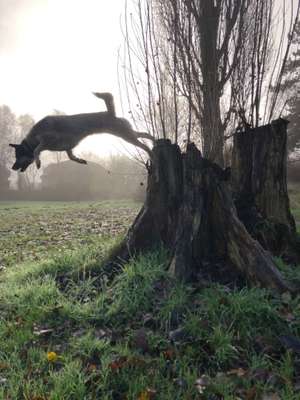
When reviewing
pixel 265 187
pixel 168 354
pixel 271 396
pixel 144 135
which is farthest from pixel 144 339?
pixel 144 135

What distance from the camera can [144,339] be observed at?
2.92 metres

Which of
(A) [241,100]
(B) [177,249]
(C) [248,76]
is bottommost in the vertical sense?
(B) [177,249]

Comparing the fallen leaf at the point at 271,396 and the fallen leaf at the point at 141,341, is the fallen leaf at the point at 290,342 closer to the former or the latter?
the fallen leaf at the point at 271,396

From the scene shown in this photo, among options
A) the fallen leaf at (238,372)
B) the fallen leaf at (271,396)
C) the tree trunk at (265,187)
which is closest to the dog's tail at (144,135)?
the tree trunk at (265,187)

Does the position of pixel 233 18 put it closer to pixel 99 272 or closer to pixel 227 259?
pixel 227 259

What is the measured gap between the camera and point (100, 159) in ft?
136

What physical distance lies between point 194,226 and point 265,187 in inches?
→ 60.1

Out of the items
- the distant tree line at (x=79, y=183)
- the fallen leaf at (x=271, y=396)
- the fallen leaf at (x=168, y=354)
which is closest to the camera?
the fallen leaf at (x=271, y=396)

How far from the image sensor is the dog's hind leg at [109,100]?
4762 mm

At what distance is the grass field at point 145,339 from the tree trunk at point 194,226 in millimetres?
268

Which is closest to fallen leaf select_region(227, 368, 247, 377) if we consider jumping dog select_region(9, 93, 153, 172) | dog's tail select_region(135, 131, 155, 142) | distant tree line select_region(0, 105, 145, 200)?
jumping dog select_region(9, 93, 153, 172)

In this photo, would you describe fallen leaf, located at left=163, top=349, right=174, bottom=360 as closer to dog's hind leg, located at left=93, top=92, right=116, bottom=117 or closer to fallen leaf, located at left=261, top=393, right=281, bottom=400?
fallen leaf, located at left=261, top=393, right=281, bottom=400

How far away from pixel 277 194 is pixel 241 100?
1458mm

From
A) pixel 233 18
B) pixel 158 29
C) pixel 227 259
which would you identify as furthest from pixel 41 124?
pixel 233 18
